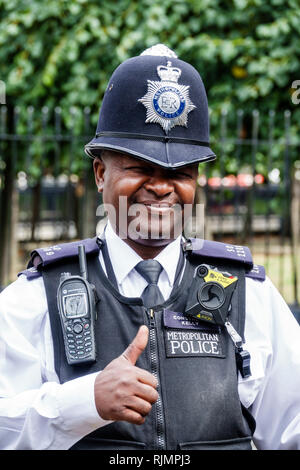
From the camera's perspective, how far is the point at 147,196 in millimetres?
1931

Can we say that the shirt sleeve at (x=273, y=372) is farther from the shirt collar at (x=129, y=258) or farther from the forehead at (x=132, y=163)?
the forehead at (x=132, y=163)

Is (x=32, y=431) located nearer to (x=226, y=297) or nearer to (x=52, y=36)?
(x=226, y=297)

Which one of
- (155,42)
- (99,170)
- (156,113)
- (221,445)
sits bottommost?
(221,445)

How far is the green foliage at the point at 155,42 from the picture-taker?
6.41m

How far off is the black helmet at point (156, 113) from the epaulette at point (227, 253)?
316 millimetres

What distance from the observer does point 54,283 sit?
6.34ft

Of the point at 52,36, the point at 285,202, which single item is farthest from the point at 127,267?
the point at 52,36

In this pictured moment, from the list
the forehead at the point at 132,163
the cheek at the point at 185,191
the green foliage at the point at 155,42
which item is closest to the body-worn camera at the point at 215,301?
the cheek at the point at 185,191

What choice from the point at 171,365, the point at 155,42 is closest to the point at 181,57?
the point at 155,42

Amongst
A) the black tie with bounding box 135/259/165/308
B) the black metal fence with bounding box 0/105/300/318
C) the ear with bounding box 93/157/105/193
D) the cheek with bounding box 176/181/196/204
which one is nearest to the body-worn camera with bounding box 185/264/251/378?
the black tie with bounding box 135/259/165/308

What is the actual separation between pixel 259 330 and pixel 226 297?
155 mm

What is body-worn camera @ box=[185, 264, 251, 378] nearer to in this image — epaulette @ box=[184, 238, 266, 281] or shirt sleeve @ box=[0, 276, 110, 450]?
epaulette @ box=[184, 238, 266, 281]

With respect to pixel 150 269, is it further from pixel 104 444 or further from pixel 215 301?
pixel 104 444

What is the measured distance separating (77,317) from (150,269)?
0.30m
